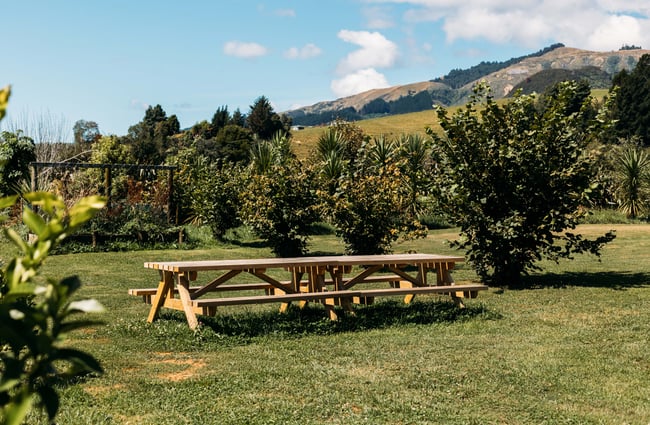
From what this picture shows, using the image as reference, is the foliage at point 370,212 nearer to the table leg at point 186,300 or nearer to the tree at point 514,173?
the tree at point 514,173

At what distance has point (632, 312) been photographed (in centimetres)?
923

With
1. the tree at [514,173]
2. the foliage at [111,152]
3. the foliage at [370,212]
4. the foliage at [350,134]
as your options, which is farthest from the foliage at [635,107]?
the tree at [514,173]

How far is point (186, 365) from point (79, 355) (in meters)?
5.45

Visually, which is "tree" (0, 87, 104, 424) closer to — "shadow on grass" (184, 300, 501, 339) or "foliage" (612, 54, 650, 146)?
"shadow on grass" (184, 300, 501, 339)

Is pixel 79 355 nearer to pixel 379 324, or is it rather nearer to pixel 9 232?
pixel 9 232

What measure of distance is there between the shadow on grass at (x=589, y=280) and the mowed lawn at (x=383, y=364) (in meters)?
1.30

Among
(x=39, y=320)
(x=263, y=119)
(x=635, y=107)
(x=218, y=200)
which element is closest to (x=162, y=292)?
(x=39, y=320)

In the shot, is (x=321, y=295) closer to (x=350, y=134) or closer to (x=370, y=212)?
(x=370, y=212)

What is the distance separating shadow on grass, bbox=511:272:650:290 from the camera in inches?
Result: 476

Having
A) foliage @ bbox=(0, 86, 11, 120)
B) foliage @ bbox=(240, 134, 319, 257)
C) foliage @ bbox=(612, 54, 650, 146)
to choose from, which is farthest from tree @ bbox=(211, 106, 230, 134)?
foliage @ bbox=(0, 86, 11, 120)

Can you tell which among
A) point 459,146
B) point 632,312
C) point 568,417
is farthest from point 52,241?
point 459,146

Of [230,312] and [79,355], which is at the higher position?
[79,355]

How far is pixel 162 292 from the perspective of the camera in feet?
27.3

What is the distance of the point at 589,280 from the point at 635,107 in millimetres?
Answer: 49733
